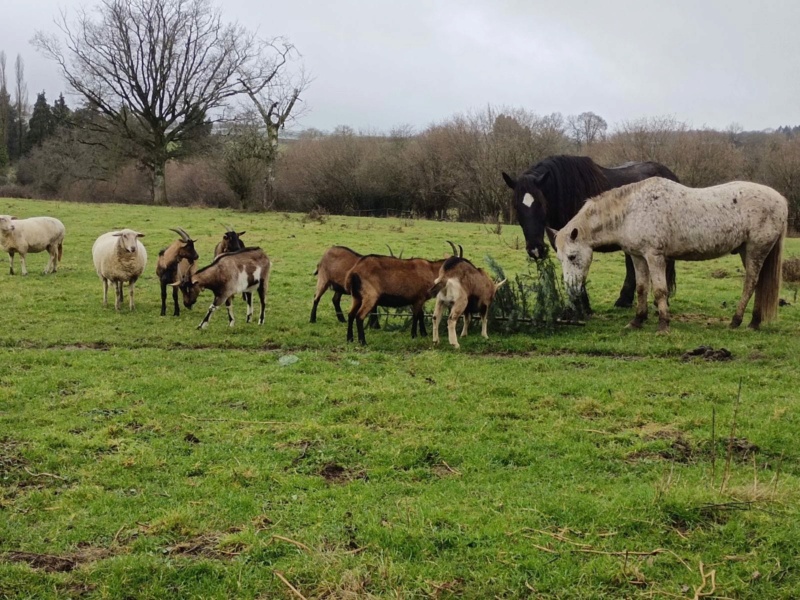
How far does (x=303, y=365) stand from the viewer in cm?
826

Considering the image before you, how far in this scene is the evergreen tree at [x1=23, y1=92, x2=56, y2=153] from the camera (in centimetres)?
5906

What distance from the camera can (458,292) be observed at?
9.05m

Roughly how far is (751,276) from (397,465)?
744 cm

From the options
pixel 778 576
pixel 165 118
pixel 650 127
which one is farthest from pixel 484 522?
pixel 165 118

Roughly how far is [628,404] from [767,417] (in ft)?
4.08

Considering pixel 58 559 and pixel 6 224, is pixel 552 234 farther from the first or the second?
pixel 6 224

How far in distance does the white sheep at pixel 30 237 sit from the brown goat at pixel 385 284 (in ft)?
34.6

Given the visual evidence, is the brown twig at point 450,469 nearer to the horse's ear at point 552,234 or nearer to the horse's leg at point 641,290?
the horse's ear at point 552,234

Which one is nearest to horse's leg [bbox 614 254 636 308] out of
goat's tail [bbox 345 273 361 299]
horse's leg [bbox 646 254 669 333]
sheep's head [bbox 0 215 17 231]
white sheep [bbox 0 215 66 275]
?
horse's leg [bbox 646 254 669 333]

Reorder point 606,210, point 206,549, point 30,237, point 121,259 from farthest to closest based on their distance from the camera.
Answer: point 30,237, point 121,259, point 606,210, point 206,549

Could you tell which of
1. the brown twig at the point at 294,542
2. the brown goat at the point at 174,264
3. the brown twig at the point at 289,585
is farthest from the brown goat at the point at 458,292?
the brown twig at the point at 289,585

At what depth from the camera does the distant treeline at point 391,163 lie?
111 ft

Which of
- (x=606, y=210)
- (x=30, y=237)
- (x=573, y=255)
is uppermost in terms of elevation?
(x=606, y=210)

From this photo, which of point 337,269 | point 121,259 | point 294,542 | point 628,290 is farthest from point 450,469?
point 121,259
